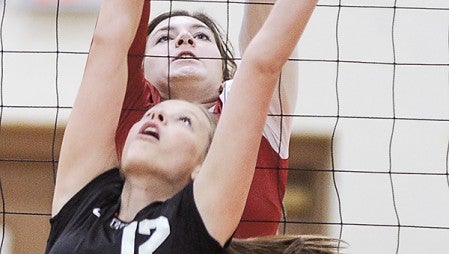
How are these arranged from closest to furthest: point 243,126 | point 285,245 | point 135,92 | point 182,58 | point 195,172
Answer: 1. point 243,126
2. point 195,172
3. point 285,245
4. point 135,92
5. point 182,58

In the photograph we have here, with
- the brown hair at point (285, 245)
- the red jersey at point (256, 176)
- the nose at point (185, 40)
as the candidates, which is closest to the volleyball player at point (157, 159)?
the brown hair at point (285, 245)

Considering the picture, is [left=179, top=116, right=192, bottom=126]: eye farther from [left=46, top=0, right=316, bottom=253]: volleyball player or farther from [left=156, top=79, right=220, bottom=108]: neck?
[left=156, top=79, right=220, bottom=108]: neck

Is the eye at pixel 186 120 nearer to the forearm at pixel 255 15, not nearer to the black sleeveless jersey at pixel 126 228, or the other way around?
the black sleeveless jersey at pixel 126 228

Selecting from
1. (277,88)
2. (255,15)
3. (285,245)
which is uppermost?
(255,15)

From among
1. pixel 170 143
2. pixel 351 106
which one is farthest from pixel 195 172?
pixel 351 106

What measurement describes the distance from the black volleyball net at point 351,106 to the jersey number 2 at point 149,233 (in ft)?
4.29

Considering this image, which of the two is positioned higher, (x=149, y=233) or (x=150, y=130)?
(x=150, y=130)

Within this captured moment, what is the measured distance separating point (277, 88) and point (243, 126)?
54 centimetres

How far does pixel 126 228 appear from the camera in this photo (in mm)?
1640

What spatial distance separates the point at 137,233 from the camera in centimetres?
163

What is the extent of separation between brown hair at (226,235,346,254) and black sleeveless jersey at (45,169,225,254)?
0.48 ft

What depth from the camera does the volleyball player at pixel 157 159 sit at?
160 cm

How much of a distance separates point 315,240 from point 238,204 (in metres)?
0.30

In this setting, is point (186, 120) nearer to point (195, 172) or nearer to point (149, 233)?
point (195, 172)
